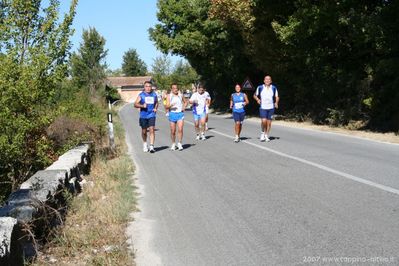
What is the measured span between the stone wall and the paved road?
103cm

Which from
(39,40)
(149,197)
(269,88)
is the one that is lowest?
(149,197)

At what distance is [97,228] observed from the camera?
5699 mm

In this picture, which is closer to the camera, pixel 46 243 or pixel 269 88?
pixel 46 243

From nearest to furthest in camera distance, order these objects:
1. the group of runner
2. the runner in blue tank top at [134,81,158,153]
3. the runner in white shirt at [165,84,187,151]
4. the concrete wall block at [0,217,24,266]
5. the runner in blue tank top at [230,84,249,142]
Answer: the concrete wall block at [0,217,24,266] < the runner in blue tank top at [134,81,158,153] < the group of runner < the runner in white shirt at [165,84,187,151] < the runner in blue tank top at [230,84,249,142]

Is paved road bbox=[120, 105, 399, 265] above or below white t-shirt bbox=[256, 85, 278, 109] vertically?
below

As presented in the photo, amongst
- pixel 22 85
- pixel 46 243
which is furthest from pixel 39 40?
pixel 46 243

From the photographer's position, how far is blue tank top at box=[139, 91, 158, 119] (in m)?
12.7

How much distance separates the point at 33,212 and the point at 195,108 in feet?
39.8

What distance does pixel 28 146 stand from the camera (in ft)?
33.2

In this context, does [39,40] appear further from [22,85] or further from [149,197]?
[149,197]

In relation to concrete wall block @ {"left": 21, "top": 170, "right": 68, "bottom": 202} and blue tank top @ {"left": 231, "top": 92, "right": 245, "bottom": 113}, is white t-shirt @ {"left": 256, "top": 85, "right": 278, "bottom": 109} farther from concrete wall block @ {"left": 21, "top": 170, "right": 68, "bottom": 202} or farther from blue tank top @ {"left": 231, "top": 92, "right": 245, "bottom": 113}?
concrete wall block @ {"left": 21, "top": 170, "right": 68, "bottom": 202}

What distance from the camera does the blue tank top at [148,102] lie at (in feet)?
41.7

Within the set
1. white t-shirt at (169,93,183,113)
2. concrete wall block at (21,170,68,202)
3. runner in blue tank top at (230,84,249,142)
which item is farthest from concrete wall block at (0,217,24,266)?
runner in blue tank top at (230,84,249,142)

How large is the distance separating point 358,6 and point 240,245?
1580 centimetres
